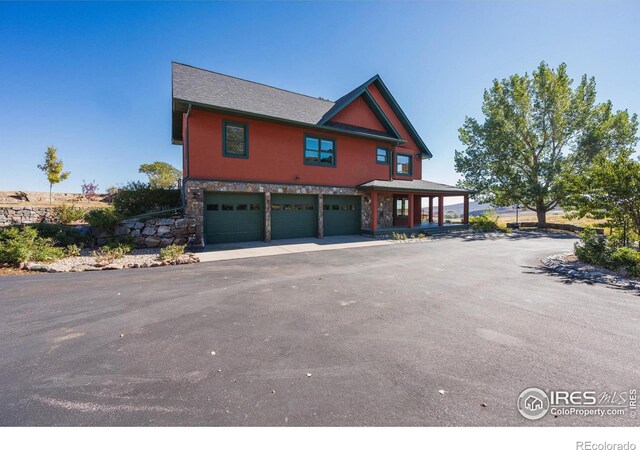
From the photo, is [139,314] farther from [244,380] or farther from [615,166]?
[615,166]

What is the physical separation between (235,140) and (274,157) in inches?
84.1

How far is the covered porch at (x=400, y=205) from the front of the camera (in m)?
16.2

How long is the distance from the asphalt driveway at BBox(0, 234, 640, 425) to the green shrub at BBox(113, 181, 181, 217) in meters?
6.66

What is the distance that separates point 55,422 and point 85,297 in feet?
13.5

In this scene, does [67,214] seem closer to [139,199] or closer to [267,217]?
[139,199]

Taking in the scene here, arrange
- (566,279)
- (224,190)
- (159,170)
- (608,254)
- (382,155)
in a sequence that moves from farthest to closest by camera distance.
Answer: (159,170) < (382,155) < (224,190) < (608,254) < (566,279)

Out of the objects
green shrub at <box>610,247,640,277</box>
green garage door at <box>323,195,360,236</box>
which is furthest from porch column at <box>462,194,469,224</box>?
green shrub at <box>610,247,640,277</box>

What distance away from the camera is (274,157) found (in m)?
14.1

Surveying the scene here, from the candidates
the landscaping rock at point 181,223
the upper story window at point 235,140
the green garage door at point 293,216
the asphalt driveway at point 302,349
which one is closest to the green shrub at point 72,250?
the asphalt driveway at point 302,349

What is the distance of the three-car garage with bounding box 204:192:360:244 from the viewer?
12.9m

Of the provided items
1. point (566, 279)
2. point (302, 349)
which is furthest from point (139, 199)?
point (566, 279)

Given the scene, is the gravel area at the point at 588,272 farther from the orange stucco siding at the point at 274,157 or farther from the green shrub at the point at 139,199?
the green shrub at the point at 139,199

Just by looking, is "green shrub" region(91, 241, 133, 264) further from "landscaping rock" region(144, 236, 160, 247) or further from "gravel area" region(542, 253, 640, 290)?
"gravel area" region(542, 253, 640, 290)
